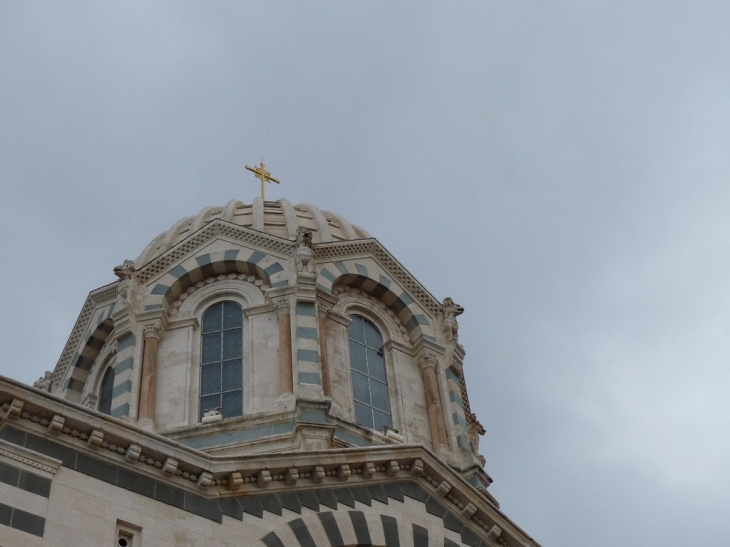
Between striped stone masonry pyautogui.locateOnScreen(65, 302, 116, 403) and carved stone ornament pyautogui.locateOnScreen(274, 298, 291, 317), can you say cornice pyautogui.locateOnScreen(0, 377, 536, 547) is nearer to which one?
carved stone ornament pyautogui.locateOnScreen(274, 298, 291, 317)

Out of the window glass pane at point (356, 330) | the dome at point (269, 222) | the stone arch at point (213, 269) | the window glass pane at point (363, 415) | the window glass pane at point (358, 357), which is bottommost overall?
the window glass pane at point (363, 415)

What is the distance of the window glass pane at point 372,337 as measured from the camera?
104ft

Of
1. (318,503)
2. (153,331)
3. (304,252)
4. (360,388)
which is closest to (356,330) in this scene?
(360,388)

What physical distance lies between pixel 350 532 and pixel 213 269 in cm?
1241

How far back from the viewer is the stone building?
18984 mm

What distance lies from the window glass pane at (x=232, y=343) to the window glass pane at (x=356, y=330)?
2.90 metres

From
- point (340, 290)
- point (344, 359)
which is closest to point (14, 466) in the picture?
point (344, 359)

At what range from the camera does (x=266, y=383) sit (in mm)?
28984

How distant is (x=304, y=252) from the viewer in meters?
31.3

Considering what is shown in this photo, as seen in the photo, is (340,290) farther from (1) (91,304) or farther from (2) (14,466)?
(2) (14,466)

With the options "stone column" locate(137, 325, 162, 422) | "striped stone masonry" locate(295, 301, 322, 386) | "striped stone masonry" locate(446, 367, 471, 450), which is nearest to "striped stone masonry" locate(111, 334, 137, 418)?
"stone column" locate(137, 325, 162, 422)

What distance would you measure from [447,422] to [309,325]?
434 centimetres

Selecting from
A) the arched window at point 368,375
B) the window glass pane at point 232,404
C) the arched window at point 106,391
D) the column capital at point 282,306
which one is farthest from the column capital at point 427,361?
the arched window at point 106,391

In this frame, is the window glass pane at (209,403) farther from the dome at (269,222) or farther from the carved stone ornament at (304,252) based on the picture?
the dome at (269,222)
